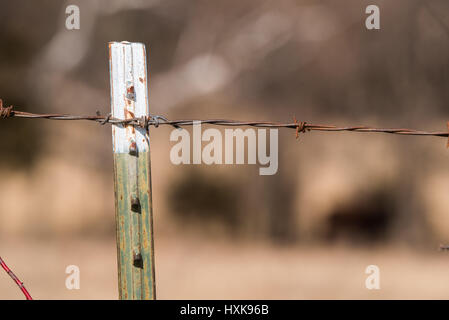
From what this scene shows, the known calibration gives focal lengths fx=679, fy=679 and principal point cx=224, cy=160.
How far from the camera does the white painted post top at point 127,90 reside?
5.79ft

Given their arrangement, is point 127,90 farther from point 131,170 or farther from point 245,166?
point 245,166

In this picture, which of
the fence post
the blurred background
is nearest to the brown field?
the blurred background

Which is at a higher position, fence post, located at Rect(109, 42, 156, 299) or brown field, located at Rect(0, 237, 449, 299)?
fence post, located at Rect(109, 42, 156, 299)

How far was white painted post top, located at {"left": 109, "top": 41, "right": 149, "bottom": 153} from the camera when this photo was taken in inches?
69.4

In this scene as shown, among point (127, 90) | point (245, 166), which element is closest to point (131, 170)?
point (127, 90)

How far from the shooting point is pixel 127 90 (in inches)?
69.4

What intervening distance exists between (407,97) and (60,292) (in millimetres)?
2608

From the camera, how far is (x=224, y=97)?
14.6ft

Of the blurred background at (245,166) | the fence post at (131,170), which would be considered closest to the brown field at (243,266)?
the blurred background at (245,166)

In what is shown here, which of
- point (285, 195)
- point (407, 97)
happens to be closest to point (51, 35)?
point (285, 195)

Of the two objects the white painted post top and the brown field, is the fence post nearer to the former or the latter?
the white painted post top

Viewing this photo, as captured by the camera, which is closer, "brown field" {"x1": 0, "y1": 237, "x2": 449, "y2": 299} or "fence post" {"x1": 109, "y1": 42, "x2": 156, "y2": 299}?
"fence post" {"x1": 109, "y1": 42, "x2": 156, "y2": 299}

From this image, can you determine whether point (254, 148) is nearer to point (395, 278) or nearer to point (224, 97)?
point (224, 97)

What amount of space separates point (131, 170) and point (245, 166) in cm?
273
